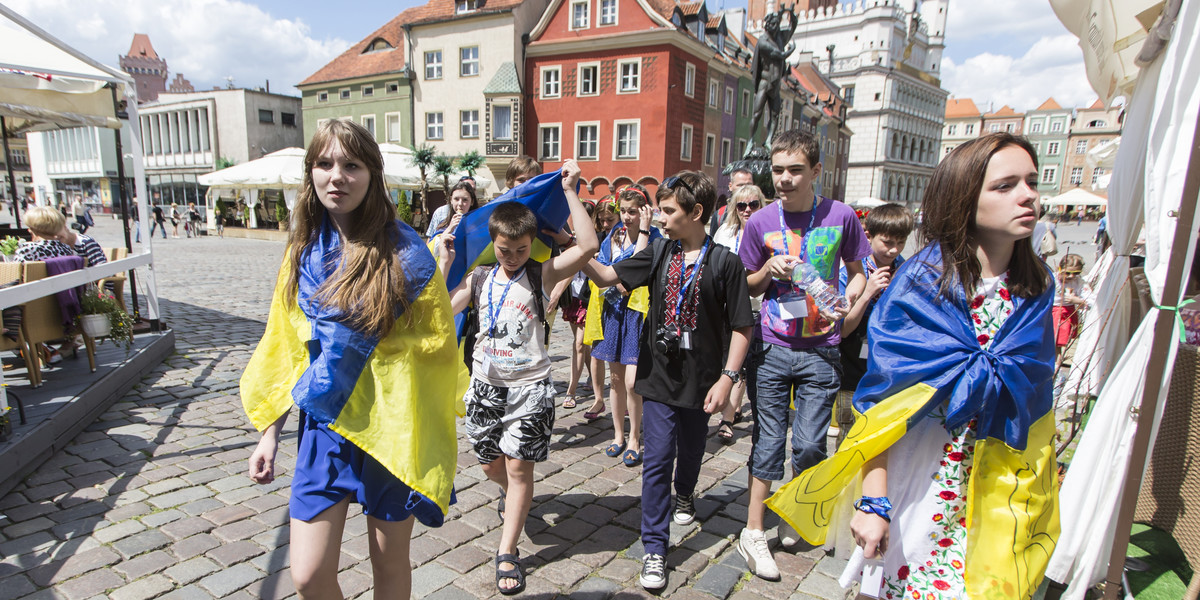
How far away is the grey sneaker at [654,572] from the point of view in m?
2.91

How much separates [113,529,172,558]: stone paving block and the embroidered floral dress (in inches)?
138

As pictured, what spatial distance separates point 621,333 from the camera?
463cm

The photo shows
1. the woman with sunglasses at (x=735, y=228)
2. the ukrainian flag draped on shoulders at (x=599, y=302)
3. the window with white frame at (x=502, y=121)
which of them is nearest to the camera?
the ukrainian flag draped on shoulders at (x=599, y=302)

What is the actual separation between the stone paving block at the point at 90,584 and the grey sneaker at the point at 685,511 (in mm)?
2789

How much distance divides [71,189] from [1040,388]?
77412 millimetres

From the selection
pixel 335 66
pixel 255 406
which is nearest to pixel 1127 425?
pixel 255 406

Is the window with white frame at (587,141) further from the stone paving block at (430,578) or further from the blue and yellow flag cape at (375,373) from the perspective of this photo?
the blue and yellow flag cape at (375,373)

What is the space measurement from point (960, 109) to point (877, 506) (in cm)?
12403

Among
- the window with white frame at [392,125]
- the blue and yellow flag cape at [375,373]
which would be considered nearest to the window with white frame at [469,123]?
the window with white frame at [392,125]

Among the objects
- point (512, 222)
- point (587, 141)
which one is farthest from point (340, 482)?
point (587, 141)

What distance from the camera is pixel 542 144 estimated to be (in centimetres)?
3219

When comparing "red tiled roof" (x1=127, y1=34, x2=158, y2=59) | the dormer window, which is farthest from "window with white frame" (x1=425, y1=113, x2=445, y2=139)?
"red tiled roof" (x1=127, y1=34, x2=158, y2=59)

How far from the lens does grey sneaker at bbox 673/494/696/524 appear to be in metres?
3.60

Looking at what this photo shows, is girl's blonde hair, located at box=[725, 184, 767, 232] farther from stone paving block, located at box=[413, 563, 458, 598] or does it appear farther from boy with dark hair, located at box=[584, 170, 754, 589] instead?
stone paving block, located at box=[413, 563, 458, 598]
